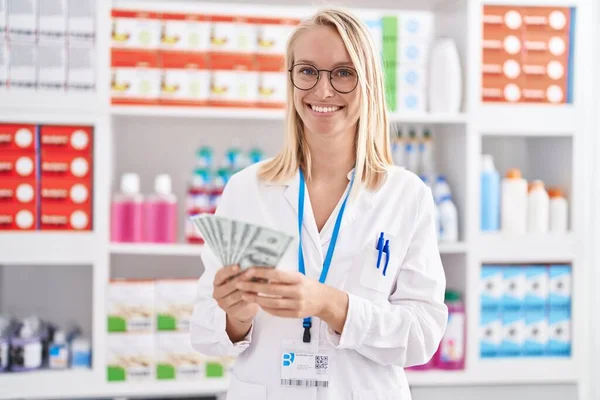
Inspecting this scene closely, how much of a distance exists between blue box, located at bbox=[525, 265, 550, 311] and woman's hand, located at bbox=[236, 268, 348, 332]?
6.35 ft

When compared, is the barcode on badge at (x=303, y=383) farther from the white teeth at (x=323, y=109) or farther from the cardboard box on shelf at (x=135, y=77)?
the cardboard box on shelf at (x=135, y=77)

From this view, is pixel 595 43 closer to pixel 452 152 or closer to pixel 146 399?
pixel 452 152

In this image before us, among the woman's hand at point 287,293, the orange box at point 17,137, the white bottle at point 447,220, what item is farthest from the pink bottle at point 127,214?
the woman's hand at point 287,293

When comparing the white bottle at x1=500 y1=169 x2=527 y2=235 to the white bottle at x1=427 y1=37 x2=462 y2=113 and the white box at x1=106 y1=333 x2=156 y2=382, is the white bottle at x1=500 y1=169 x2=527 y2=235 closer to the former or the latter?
the white bottle at x1=427 y1=37 x2=462 y2=113

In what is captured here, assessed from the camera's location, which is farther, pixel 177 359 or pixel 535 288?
pixel 535 288

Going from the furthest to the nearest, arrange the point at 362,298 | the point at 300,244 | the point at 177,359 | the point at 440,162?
the point at 440,162 < the point at 177,359 < the point at 300,244 < the point at 362,298

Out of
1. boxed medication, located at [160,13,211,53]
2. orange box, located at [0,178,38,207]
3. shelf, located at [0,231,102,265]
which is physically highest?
boxed medication, located at [160,13,211,53]

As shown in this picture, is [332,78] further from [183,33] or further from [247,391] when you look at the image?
[183,33]

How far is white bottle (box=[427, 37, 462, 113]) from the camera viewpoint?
2994 mm

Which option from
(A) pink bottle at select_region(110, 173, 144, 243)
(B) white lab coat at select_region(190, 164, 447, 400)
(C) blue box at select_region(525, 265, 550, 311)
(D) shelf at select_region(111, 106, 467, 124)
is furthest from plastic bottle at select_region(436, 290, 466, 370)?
(B) white lab coat at select_region(190, 164, 447, 400)

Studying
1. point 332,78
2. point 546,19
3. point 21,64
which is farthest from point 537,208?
point 21,64

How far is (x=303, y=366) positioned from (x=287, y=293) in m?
0.26

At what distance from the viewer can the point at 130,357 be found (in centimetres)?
289

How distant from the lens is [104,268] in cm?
287
